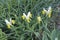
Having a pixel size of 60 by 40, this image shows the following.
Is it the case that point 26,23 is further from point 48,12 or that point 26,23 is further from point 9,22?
point 48,12

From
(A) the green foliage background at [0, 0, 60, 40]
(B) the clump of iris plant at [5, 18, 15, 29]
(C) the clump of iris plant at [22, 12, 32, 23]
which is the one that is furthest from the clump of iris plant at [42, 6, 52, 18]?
(B) the clump of iris plant at [5, 18, 15, 29]

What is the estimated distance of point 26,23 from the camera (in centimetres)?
311

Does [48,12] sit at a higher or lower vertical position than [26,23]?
higher

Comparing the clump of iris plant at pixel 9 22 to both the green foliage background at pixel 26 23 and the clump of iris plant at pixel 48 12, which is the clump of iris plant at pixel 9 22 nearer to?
the green foliage background at pixel 26 23

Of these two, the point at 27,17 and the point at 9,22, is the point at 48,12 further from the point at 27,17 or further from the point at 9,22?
the point at 9,22

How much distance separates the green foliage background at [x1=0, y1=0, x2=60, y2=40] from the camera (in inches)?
118

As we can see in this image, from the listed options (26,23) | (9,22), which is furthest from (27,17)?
(9,22)

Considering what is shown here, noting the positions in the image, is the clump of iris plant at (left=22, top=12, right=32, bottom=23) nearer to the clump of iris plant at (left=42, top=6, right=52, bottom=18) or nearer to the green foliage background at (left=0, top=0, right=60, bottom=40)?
the green foliage background at (left=0, top=0, right=60, bottom=40)

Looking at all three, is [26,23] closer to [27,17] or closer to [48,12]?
[27,17]

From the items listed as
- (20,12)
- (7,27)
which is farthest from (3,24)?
(20,12)

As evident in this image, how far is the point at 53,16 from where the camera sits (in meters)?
3.42

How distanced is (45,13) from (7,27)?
66 centimetres

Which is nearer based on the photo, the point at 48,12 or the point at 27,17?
the point at 27,17

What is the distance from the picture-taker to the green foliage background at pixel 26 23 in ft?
9.84
